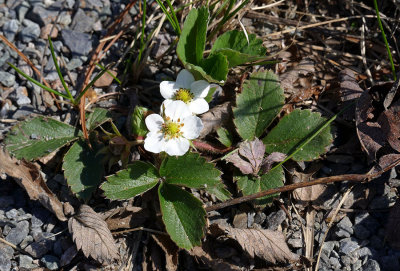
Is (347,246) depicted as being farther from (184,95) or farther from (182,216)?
(184,95)

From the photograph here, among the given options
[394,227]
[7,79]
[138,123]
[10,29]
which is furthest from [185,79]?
[394,227]

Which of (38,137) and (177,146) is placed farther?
(38,137)

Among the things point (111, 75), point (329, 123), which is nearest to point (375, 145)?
point (329, 123)

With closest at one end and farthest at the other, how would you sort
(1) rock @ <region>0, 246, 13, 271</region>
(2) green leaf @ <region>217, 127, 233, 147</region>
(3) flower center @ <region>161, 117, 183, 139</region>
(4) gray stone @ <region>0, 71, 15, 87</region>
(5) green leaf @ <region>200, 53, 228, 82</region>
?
1. (1) rock @ <region>0, 246, 13, 271</region>
2. (3) flower center @ <region>161, 117, 183, 139</region>
3. (5) green leaf @ <region>200, 53, 228, 82</region>
4. (2) green leaf @ <region>217, 127, 233, 147</region>
5. (4) gray stone @ <region>0, 71, 15, 87</region>

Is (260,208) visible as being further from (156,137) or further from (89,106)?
(89,106)

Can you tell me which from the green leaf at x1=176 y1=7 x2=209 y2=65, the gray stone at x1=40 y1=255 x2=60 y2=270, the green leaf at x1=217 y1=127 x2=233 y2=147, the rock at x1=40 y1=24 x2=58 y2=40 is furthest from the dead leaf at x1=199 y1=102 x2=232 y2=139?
the rock at x1=40 y1=24 x2=58 y2=40

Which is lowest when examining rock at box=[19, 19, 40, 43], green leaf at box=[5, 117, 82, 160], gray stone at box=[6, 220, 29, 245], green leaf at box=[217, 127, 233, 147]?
gray stone at box=[6, 220, 29, 245]

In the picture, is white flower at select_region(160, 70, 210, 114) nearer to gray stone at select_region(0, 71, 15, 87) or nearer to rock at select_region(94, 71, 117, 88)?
rock at select_region(94, 71, 117, 88)
